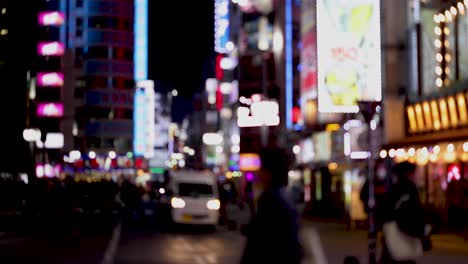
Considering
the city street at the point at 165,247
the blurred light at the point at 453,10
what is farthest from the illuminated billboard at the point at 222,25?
the blurred light at the point at 453,10

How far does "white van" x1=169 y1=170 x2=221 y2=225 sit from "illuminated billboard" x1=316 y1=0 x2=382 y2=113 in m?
8.26

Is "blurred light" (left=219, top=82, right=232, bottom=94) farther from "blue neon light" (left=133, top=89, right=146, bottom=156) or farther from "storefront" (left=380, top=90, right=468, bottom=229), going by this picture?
"storefront" (left=380, top=90, right=468, bottom=229)

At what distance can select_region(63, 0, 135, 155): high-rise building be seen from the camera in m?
118

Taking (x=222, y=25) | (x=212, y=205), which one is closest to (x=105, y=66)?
(x=222, y=25)

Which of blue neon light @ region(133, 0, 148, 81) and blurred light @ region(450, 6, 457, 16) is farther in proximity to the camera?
blue neon light @ region(133, 0, 148, 81)

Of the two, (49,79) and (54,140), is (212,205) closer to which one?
(49,79)

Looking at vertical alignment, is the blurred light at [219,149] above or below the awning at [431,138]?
above

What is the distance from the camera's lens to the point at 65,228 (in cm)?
3038

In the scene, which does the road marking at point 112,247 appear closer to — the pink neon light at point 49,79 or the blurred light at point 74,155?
the pink neon light at point 49,79

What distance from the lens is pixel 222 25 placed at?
4141 inches

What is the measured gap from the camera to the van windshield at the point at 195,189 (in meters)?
32.4

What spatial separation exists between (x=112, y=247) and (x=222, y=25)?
3254 inches

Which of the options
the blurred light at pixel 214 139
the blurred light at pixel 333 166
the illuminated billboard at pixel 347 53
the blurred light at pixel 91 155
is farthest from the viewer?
the blurred light at pixel 214 139

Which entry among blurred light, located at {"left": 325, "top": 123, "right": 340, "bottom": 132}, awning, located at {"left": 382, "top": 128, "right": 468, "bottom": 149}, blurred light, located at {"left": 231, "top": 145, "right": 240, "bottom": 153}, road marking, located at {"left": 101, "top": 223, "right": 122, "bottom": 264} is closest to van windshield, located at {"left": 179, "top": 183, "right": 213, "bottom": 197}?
road marking, located at {"left": 101, "top": 223, "right": 122, "bottom": 264}
